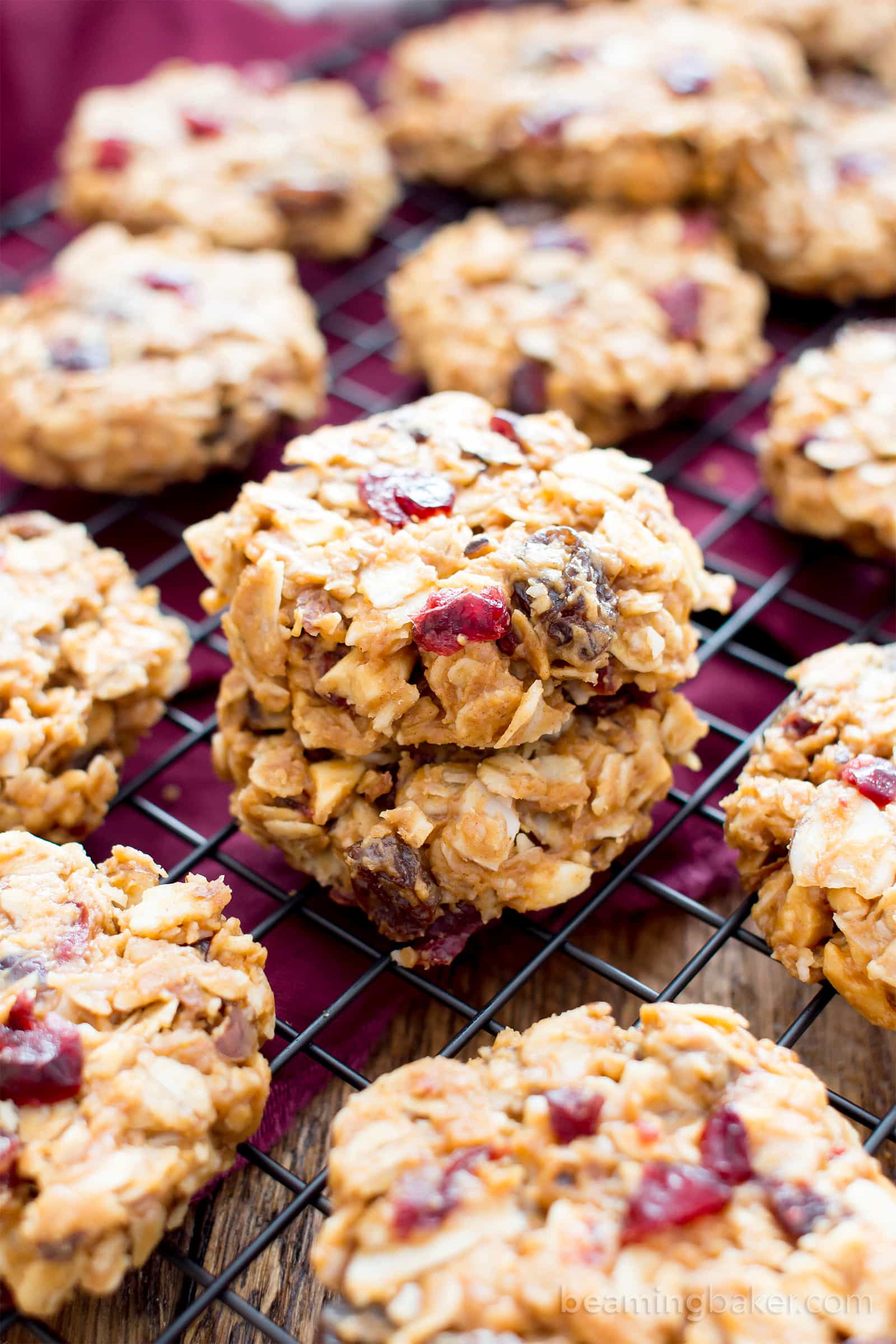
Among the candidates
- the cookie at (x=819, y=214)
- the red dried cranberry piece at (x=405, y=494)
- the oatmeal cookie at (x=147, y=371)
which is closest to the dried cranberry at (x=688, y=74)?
the cookie at (x=819, y=214)

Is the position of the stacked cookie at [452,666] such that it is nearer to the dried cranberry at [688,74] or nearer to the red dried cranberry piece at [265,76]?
the dried cranberry at [688,74]

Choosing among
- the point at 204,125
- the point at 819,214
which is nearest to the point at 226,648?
the point at 204,125

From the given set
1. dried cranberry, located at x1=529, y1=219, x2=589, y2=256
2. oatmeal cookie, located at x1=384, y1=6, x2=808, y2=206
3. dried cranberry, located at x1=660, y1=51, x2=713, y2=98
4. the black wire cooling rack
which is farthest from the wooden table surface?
dried cranberry, located at x1=660, y1=51, x2=713, y2=98

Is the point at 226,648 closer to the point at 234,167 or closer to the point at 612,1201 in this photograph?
the point at 612,1201

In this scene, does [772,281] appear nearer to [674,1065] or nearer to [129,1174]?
[674,1065]

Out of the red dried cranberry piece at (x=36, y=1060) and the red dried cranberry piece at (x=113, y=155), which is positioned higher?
the red dried cranberry piece at (x=113, y=155)

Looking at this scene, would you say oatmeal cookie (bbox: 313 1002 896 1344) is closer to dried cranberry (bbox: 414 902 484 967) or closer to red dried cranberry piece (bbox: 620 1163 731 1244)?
red dried cranberry piece (bbox: 620 1163 731 1244)
